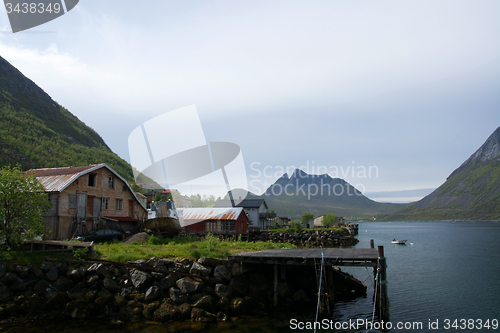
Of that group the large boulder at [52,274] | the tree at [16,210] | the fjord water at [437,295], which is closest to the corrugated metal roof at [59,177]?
the tree at [16,210]

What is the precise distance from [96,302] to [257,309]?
9500 mm

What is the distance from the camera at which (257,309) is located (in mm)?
20703

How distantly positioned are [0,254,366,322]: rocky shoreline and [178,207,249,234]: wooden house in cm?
3684

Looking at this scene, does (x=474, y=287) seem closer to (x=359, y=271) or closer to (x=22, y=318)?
(x=359, y=271)

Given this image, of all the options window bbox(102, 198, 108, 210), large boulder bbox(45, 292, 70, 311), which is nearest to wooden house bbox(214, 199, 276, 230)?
window bbox(102, 198, 108, 210)

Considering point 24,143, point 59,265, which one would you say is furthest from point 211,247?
point 24,143

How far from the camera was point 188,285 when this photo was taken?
2039 centimetres

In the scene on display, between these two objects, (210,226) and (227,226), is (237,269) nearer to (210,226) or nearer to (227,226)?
(227,226)

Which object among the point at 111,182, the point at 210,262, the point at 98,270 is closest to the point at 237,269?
the point at 210,262

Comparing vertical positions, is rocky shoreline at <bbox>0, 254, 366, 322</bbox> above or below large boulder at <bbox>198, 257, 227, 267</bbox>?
below

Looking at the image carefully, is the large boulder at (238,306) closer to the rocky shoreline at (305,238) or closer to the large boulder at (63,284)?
the large boulder at (63,284)

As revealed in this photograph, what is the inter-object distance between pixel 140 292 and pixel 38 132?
12419 centimetres

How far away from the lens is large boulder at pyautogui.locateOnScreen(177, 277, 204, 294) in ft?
66.5

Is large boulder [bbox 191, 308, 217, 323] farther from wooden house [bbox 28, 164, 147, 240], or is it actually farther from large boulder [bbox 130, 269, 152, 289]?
wooden house [bbox 28, 164, 147, 240]
